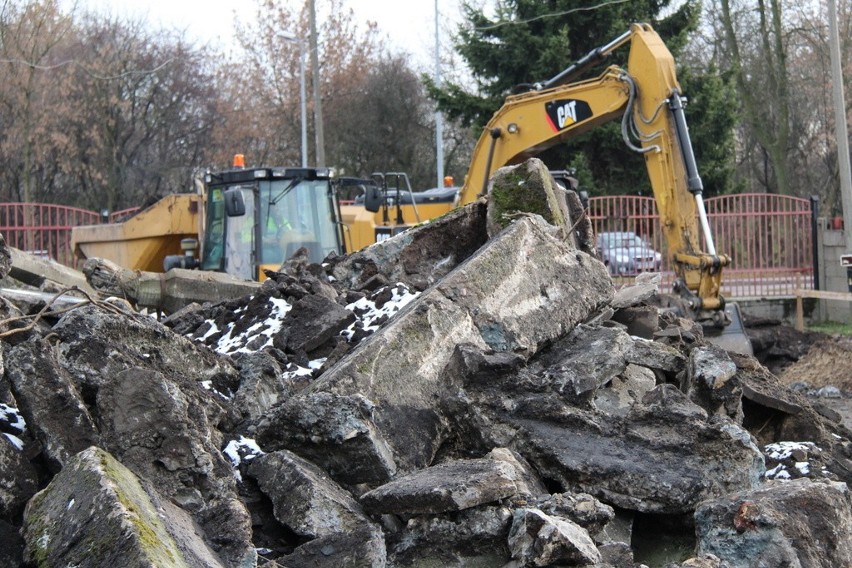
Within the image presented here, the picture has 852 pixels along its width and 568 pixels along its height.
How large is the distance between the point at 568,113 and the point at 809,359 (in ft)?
14.2

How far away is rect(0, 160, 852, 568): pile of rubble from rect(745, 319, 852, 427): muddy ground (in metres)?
5.00

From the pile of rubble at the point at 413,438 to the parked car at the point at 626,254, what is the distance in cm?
1118

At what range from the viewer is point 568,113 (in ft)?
41.1

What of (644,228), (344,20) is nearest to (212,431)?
(644,228)

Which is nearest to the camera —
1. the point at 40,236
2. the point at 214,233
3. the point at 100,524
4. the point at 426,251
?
the point at 100,524

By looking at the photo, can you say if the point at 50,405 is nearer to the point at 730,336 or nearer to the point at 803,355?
the point at 730,336

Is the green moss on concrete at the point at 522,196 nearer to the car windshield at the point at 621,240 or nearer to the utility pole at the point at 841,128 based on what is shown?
the car windshield at the point at 621,240

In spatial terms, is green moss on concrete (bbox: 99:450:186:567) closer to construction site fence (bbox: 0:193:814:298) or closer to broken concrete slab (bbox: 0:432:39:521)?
broken concrete slab (bbox: 0:432:39:521)

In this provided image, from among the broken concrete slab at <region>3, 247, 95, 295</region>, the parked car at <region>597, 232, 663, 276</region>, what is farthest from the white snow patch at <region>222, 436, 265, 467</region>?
the parked car at <region>597, 232, 663, 276</region>

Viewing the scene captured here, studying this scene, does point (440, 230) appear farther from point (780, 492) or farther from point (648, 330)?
point (780, 492)

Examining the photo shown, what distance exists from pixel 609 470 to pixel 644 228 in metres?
14.5

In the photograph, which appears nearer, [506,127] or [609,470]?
[609,470]

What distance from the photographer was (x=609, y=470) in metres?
4.75

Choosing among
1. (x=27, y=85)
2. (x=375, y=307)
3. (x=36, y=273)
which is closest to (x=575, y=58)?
(x=27, y=85)
